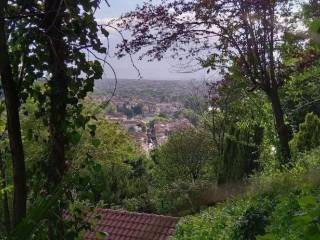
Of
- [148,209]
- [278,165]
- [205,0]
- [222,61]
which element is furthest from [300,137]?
[148,209]

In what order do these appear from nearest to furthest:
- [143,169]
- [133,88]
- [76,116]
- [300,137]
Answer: [76,116] → [300,137] → [143,169] → [133,88]

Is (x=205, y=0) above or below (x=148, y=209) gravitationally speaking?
above

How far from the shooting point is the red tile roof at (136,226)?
10555 mm

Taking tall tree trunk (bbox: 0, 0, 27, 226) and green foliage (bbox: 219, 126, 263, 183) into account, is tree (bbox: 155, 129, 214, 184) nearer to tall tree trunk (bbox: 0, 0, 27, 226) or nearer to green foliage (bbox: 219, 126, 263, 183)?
→ green foliage (bbox: 219, 126, 263, 183)

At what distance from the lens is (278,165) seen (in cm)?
966

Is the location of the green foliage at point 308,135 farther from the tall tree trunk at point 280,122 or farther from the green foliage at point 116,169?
the green foliage at point 116,169

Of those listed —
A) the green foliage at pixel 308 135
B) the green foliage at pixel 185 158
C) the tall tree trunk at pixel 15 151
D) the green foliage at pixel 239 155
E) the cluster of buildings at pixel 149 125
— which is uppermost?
the tall tree trunk at pixel 15 151

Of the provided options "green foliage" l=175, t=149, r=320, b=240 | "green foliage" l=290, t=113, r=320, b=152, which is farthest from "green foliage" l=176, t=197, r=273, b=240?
"green foliage" l=290, t=113, r=320, b=152

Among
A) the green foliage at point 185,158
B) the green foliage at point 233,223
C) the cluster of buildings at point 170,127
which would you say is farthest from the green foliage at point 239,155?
the cluster of buildings at point 170,127

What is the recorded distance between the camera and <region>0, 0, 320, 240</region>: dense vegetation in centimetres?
207

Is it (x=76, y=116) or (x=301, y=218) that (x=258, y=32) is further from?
(x=301, y=218)

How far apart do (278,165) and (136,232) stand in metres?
3.75

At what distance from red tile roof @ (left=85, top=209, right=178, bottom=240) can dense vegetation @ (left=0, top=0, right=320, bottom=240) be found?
2.82ft

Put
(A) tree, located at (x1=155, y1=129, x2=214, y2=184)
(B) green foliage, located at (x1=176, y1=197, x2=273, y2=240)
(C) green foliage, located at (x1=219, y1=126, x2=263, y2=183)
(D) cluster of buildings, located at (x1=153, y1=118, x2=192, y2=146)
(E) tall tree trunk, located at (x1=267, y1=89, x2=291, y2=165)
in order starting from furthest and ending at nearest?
(D) cluster of buildings, located at (x1=153, y1=118, x2=192, y2=146) < (A) tree, located at (x1=155, y1=129, x2=214, y2=184) < (C) green foliage, located at (x1=219, y1=126, x2=263, y2=183) < (E) tall tree trunk, located at (x1=267, y1=89, x2=291, y2=165) < (B) green foliage, located at (x1=176, y1=197, x2=273, y2=240)
